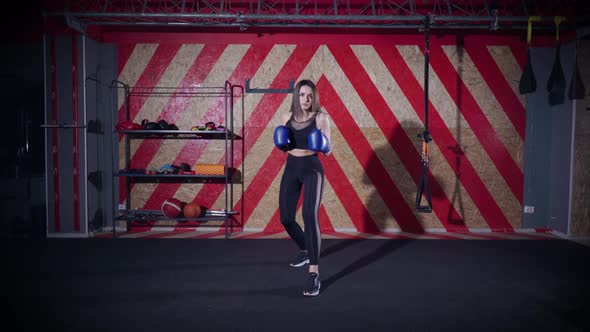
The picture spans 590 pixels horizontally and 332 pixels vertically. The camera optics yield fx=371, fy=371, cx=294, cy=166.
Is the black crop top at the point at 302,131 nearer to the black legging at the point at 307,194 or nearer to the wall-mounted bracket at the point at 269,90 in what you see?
the black legging at the point at 307,194

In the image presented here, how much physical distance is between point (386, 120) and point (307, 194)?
8.05 ft

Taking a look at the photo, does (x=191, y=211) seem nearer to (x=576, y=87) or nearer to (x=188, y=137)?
(x=188, y=137)

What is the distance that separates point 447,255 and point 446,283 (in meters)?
0.88

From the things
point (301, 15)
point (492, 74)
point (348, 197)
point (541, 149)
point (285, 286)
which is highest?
point (301, 15)

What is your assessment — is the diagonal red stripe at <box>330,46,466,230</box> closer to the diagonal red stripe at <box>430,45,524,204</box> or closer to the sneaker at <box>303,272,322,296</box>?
the diagonal red stripe at <box>430,45,524,204</box>

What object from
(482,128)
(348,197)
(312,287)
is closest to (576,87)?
(482,128)

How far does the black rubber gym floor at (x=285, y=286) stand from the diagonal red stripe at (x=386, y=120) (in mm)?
716

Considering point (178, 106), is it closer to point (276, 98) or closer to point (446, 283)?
point (276, 98)

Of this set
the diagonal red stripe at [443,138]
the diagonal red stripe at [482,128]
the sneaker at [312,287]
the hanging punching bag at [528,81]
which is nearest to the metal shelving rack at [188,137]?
the diagonal red stripe at [443,138]

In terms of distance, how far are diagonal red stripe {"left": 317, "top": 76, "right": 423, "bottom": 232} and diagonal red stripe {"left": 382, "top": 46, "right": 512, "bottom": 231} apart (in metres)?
0.77

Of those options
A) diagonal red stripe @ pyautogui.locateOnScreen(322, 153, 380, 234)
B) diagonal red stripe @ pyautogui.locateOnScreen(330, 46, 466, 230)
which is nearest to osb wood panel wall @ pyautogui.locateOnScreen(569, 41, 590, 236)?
diagonal red stripe @ pyautogui.locateOnScreen(330, 46, 466, 230)

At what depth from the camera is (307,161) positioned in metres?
2.82

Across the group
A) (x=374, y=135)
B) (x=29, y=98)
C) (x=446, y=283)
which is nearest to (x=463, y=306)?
(x=446, y=283)

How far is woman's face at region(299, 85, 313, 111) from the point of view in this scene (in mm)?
2775
